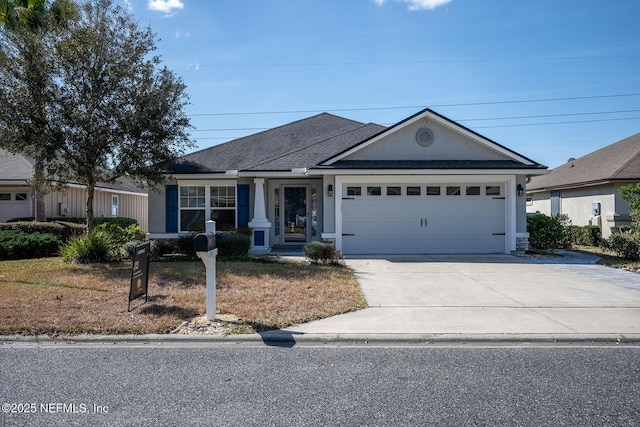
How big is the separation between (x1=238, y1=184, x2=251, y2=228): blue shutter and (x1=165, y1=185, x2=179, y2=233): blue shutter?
2163 mm

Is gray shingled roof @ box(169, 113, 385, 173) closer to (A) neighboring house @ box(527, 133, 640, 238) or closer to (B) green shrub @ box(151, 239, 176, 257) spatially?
(B) green shrub @ box(151, 239, 176, 257)

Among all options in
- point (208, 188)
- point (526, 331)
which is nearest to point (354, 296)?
point (526, 331)

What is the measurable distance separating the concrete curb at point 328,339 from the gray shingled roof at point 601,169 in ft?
45.9

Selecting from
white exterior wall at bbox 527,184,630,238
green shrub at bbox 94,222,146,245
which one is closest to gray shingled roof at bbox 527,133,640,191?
white exterior wall at bbox 527,184,630,238

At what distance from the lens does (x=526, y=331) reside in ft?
20.2

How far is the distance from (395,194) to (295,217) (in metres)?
3.99

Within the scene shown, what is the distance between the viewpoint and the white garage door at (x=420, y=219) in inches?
575

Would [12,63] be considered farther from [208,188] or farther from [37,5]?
[208,188]

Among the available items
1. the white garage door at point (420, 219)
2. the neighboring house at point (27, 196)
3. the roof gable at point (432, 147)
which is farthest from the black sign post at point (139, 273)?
the neighboring house at point (27, 196)

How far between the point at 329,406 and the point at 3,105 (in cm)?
1160

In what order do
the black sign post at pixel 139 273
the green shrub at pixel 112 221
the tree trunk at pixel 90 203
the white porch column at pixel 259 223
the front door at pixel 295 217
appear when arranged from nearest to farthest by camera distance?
the black sign post at pixel 139 273, the tree trunk at pixel 90 203, the white porch column at pixel 259 223, the front door at pixel 295 217, the green shrub at pixel 112 221

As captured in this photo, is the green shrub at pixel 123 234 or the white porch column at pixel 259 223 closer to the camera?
the green shrub at pixel 123 234

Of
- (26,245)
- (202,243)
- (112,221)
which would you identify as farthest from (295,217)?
(112,221)

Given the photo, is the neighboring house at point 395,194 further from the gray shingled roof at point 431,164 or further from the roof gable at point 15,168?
the roof gable at point 15,168
